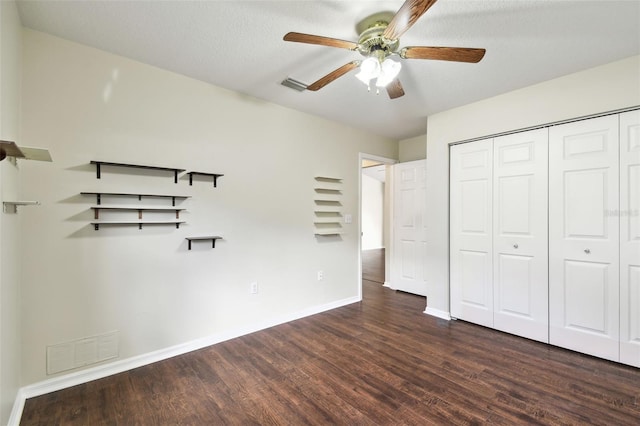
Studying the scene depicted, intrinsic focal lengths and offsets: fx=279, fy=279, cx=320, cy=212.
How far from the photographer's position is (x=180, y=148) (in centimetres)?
256

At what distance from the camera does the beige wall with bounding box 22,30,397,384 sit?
199 cm

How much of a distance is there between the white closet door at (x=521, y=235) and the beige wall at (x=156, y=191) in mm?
2031

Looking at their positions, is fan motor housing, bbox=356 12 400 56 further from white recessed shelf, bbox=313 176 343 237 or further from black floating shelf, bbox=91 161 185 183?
white recessed shelf, bbox=313 176 343 237

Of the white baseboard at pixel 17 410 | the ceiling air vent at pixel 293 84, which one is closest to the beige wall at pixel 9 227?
the white baseboard at pixel 17 410

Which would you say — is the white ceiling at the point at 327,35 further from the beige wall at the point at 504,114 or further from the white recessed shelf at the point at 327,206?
the white recessed shelf at the point at 327,206

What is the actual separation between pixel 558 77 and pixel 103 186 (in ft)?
13.4

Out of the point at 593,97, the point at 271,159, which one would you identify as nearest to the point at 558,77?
the point at 593,97

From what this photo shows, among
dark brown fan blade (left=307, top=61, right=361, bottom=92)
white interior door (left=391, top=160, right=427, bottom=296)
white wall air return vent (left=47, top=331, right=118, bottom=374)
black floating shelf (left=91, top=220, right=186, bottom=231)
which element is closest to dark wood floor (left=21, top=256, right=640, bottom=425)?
white wall air return vent (left=47, top=331, right=118, bottom=374)

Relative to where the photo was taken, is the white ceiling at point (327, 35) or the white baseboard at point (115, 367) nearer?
the white ceiling at point (327, 35)

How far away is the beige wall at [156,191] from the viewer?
199 centimetres

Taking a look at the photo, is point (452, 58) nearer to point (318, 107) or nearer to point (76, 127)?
point (318, 107)

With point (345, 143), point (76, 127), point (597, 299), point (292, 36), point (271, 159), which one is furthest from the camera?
point (345, 143)

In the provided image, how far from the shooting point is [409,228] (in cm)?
445

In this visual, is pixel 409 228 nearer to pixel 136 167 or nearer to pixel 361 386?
pixel 361 386
